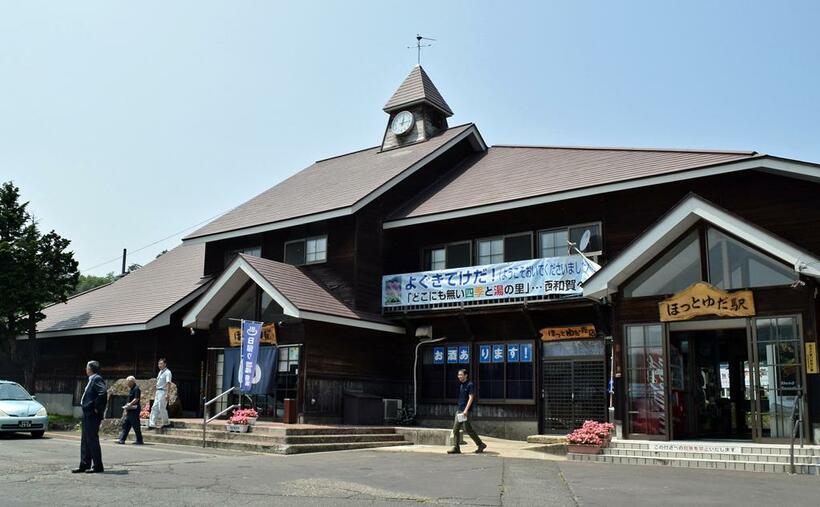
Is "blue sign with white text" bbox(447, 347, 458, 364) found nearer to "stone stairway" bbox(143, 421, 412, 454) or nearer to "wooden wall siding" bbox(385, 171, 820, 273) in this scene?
"wooden wall siding" bbox(385, 171, 820, 273)

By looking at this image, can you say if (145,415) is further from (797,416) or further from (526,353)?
(797,416)

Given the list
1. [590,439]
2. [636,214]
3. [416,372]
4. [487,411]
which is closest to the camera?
[590,439]

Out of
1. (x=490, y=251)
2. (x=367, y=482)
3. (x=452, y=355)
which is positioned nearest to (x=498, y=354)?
(x=452, y=355)

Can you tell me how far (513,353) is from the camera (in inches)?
734

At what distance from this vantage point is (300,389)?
17906 millimetres

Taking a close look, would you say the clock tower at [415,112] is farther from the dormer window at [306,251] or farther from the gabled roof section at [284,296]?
the gabled roof section at [284,296]

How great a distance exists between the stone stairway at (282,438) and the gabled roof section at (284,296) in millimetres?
2744

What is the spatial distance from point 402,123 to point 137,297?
10.4 m

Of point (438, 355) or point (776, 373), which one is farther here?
point (438, 355)

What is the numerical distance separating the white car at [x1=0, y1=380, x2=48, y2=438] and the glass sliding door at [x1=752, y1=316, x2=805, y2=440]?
48.0ft

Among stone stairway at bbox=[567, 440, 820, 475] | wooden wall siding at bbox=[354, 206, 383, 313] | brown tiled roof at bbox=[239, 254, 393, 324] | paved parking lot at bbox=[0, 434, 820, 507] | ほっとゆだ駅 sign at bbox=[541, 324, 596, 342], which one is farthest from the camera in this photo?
wooden wall siding at bbox=[354, 206, 383, 313]

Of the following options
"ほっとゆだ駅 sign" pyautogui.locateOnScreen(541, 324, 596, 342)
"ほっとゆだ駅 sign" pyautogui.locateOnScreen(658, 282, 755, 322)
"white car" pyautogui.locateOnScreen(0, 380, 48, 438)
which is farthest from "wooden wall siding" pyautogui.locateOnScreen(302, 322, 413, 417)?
Answer: "ほっとゆだ駅 sign" pyautogui.locateOnScreen(658, 282, 755, 322)

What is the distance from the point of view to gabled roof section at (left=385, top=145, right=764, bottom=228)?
54.8 ft

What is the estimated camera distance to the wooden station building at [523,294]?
46.3 feet
